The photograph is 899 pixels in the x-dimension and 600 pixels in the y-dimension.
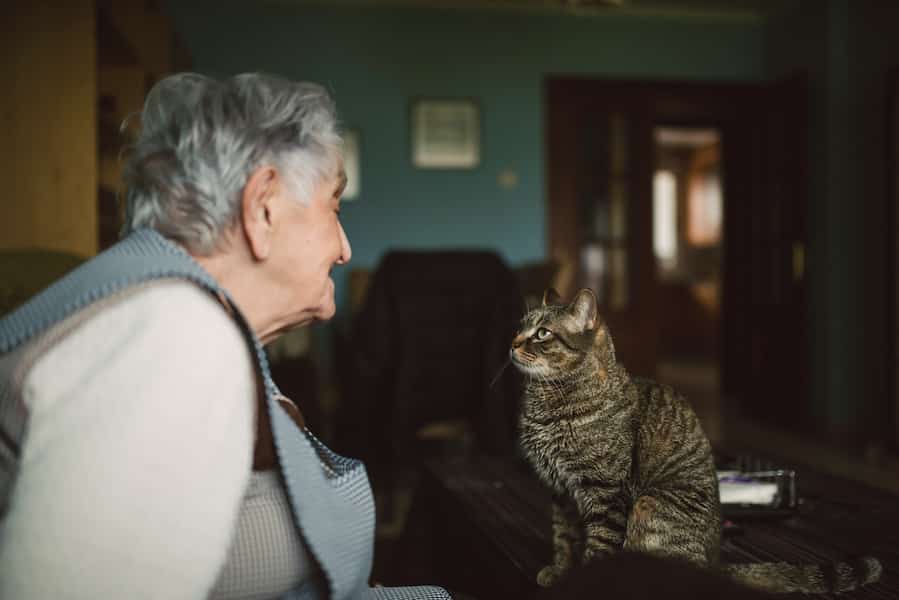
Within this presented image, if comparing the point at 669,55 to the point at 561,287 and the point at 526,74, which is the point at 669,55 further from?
the point at 561,287

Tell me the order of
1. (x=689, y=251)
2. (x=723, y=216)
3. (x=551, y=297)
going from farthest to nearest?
(x=689, y=251) < (x=723, y=216) < (x=551, y=297)

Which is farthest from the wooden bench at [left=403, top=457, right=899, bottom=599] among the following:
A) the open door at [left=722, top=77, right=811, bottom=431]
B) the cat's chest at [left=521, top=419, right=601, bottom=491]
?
the open door at [left=722, top=77, right=811, bottom=431]

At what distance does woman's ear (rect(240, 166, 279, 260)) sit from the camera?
783 mm

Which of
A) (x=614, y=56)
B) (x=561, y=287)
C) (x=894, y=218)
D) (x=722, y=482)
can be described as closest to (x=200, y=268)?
(x=722, y=482)

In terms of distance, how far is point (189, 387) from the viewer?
2.04 feet

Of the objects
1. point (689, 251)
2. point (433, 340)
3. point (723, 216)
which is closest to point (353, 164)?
point (433, 340)

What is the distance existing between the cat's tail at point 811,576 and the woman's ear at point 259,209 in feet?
2.49

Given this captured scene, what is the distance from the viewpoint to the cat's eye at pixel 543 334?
4.20 feet

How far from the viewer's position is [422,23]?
191 inches

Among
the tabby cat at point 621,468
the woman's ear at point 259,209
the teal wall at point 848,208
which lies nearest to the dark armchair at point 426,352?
the tabby cat at point 621,468

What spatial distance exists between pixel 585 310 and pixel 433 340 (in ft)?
5.24

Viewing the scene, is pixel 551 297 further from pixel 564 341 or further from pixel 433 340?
pixel 433 340

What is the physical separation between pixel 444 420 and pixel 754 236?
10.4ft

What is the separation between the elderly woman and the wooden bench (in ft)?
1.38
